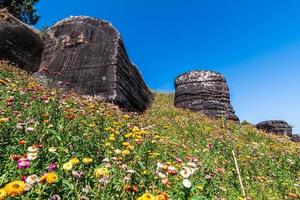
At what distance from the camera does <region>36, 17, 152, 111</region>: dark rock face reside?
14.6 meters

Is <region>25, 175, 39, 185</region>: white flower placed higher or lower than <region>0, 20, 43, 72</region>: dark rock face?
lower

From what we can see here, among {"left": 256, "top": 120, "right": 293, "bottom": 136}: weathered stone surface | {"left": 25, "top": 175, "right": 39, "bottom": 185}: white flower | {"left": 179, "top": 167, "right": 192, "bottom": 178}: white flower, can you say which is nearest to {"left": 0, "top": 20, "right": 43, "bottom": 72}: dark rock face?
{"left": 179, "top": 167, "right": 192, "bottom": 178}: white flower

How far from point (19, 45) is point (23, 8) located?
27410 mm

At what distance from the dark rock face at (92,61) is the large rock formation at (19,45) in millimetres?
450

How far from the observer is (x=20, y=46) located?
15.6 metres

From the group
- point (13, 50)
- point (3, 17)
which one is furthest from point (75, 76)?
point (3, 17)

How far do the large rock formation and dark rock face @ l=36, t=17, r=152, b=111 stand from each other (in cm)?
45

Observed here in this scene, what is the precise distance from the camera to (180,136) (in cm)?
1068

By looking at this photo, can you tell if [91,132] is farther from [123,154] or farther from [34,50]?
[34,50]

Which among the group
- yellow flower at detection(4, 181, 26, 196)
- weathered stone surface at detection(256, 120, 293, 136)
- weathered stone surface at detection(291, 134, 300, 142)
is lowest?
yellow flower at detection(4, 181, 26, 196)

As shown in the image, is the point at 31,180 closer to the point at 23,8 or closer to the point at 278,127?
the point at 278,127

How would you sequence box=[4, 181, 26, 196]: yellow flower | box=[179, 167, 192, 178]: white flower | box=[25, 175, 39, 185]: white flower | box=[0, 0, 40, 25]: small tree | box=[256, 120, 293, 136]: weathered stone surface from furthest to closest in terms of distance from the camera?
1. box=[0, 0, 40, 25]: small tree
2. box=[256, 120, 293, 136]: weathered stone surface
3. box=[179, 167, 192, 178]: white flower
4. box=[25, 175, 39, 185]: white flower
5. box=[4, 181, 26, 196]: yellow flower

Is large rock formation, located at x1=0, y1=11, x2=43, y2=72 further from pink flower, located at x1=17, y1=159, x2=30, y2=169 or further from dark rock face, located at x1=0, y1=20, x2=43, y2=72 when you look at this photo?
pink flower, located at x1=17, y1=159, x2=30, y2=169

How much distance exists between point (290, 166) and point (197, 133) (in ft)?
12.3
